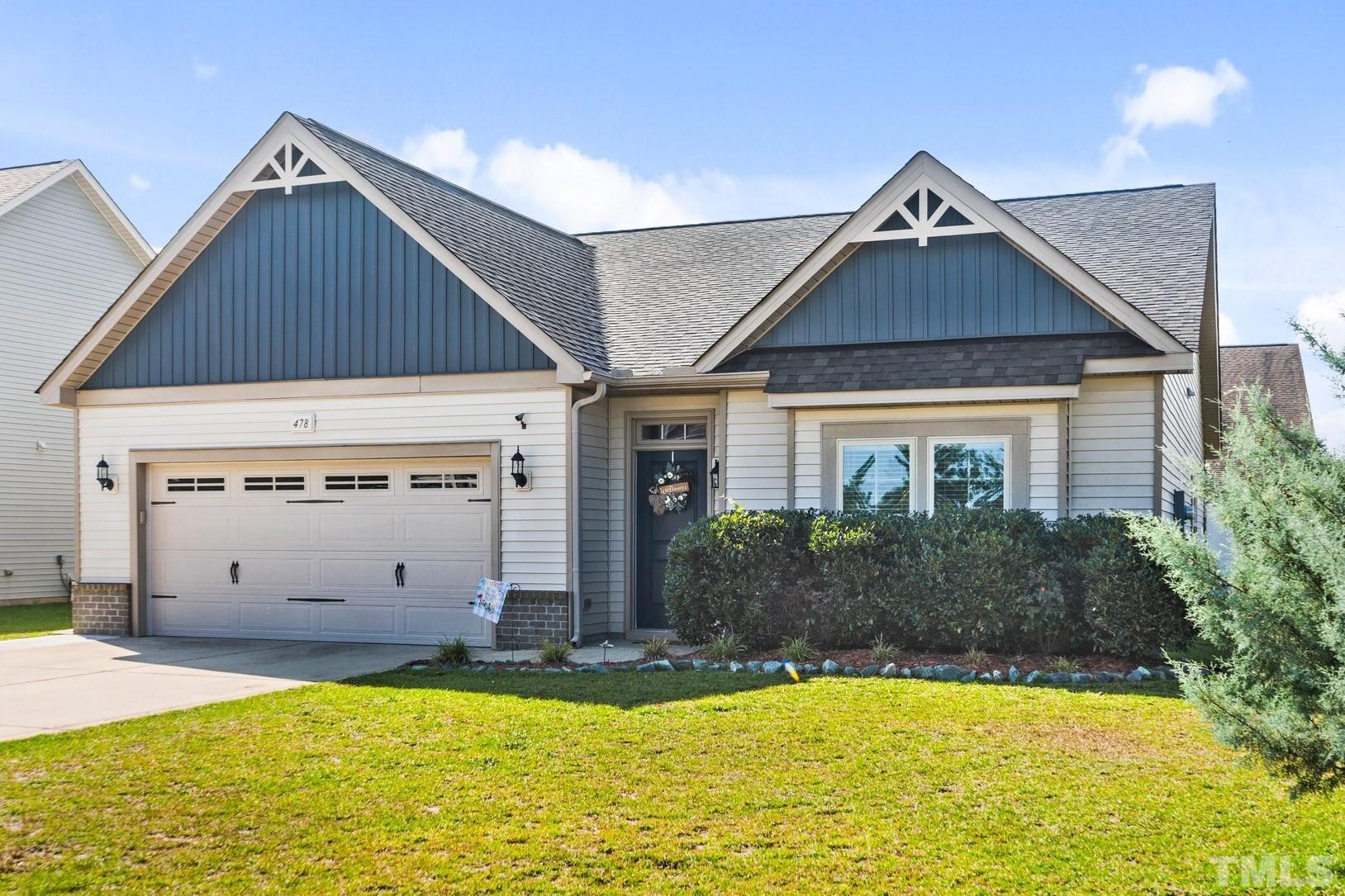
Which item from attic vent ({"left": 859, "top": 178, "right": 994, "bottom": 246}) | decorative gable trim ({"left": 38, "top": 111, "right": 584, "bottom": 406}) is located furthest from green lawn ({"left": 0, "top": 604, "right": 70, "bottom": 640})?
attic vent ({"left": 859, "top": 178, "right": 994, "bottom": 246})

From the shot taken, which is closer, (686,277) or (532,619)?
(532,619)

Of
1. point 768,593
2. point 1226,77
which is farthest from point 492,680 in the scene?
point 1226,77

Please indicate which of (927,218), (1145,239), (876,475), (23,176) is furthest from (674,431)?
(23,176)

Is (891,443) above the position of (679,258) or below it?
below

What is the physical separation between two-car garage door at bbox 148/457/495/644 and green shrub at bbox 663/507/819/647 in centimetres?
254

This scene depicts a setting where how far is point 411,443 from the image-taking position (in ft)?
46.6

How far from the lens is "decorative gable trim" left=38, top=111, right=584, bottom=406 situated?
13688 mm

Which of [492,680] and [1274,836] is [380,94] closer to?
[492,680]

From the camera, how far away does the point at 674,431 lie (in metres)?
14.8

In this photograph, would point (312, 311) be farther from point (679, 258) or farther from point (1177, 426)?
point (1177, 426)

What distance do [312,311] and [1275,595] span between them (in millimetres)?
12124

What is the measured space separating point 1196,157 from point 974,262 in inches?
231

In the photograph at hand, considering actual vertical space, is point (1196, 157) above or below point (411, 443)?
above

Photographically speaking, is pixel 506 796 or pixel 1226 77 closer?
pixel 506 796
